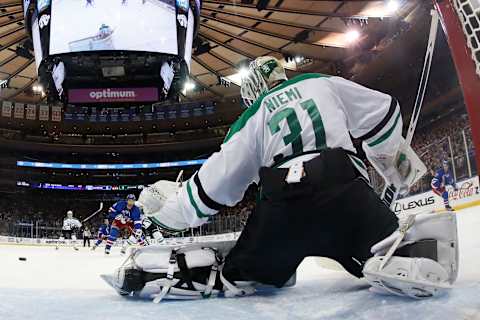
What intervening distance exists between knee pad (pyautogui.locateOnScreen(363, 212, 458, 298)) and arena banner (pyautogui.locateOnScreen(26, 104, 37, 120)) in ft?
63.0

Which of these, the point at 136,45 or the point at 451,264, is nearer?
the point at 451,264

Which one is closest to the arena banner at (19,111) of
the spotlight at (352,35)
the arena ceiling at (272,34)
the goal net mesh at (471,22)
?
the arena ceiling at (272,34)

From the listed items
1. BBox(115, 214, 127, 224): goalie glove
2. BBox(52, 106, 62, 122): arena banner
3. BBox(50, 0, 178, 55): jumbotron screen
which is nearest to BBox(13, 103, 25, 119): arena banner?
BBox(52, 106, 62, 122): arena banner

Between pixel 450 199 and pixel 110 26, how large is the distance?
234 inches

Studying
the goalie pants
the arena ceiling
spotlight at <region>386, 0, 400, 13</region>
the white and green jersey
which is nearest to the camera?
the goalie pants

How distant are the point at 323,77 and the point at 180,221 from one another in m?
0.76

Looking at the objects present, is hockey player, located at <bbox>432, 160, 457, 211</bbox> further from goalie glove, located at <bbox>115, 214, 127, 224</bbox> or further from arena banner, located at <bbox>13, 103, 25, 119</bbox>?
arena banner, located at <bbox>13, 103, 25, 119</bbox>

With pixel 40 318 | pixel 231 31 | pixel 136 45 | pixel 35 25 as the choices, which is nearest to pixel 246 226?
pixel 40 318

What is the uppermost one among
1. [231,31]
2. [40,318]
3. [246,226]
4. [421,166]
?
[231,31]

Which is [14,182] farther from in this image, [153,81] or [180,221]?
[180,221]

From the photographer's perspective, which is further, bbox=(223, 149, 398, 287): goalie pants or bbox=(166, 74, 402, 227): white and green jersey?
bbox=(166, 74, 402, 227): white and green jersey

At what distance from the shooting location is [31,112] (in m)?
18.0

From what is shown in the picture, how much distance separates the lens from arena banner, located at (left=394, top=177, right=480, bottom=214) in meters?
6.00

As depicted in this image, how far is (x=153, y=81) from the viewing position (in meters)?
7.38
